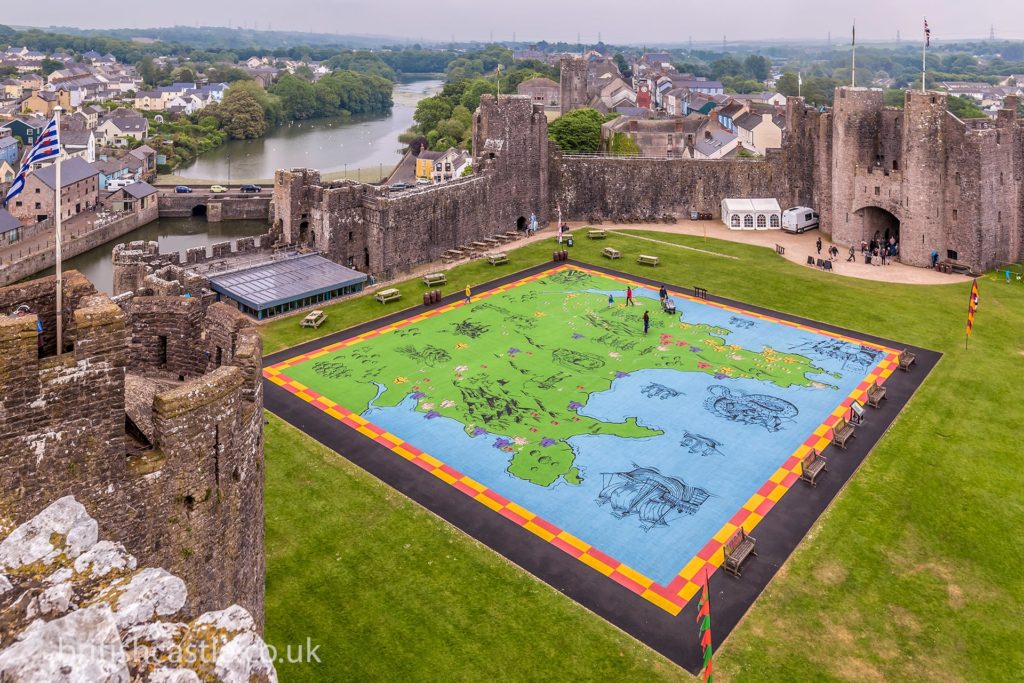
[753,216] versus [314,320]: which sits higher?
[753,216]

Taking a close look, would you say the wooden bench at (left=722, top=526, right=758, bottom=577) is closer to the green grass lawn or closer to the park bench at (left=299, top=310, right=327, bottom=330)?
the green grass lawn

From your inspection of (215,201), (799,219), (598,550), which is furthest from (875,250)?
(215,201)

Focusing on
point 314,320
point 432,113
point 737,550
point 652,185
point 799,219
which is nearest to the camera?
point 737,550

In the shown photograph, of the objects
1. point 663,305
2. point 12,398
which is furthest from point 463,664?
point 663,305

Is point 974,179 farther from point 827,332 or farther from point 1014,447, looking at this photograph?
point 1014,447

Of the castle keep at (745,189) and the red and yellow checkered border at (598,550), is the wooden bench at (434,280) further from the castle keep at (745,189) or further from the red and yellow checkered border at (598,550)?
the red and yellow checkered border at (598,550)

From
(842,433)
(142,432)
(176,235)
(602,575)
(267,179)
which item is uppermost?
(267,179)

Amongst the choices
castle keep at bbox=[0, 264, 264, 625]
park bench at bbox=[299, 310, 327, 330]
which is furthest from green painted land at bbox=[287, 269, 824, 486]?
castle keep at bbox=[0, 264, 264, 625]

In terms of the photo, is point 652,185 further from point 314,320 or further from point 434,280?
point 314,320

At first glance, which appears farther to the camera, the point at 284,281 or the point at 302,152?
the point at 302,152
